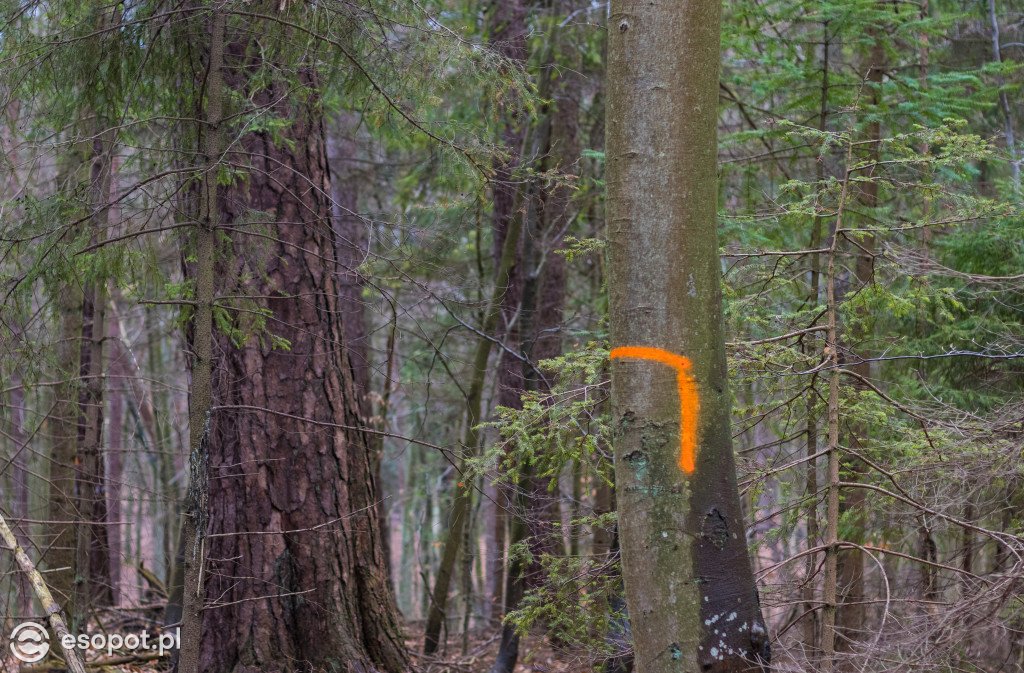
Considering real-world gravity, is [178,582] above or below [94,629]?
above

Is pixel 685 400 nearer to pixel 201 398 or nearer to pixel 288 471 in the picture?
pixel 201 398

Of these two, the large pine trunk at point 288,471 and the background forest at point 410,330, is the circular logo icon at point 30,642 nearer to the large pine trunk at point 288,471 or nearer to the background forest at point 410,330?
the background forest at point 410,330

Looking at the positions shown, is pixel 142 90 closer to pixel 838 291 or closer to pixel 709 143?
pixel 709 143

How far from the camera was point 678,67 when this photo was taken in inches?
117

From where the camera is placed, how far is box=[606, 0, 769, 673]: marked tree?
9.36ft

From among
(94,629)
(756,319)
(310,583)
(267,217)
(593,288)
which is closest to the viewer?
(756,319)

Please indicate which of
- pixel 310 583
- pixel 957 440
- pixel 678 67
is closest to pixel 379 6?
pixel 678 67

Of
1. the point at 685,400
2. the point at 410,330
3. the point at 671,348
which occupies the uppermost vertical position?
the point at 410,330

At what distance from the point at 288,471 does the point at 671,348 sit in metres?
3.64

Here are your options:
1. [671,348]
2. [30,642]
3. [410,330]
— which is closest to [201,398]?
[410,330]

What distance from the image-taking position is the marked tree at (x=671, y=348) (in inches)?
112

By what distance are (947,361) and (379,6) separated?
6442 millimetres

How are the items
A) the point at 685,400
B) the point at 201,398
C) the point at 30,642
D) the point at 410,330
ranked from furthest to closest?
the point at 30,642, the point at 410,330, the point at 201,398, the point at 685,400

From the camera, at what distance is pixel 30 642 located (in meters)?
5.56
